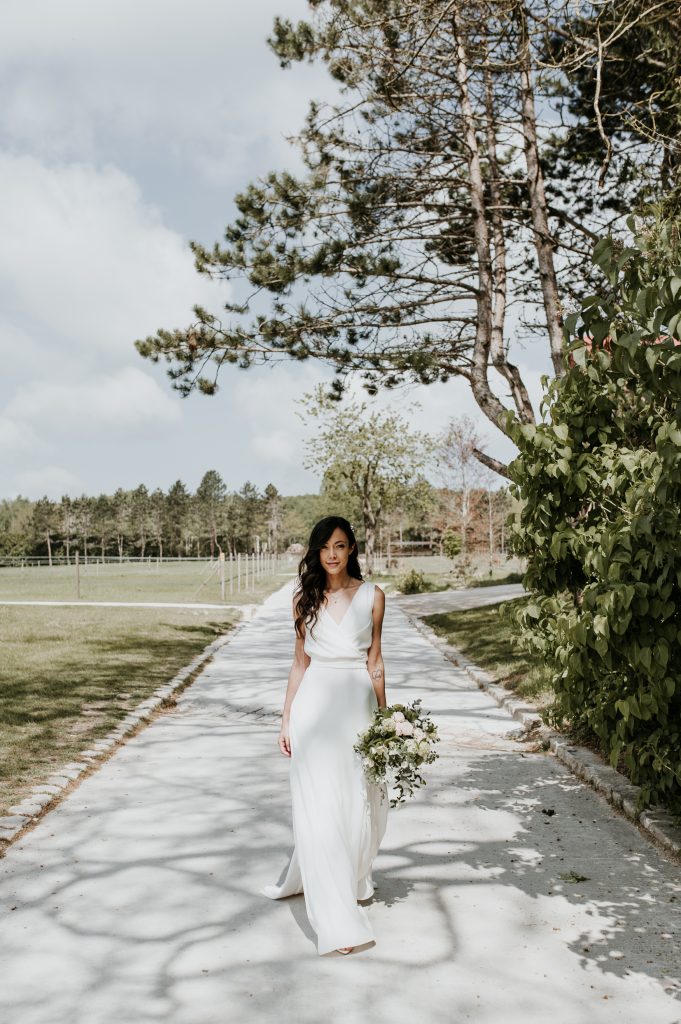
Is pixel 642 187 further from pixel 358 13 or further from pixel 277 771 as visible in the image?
pixel 277 771

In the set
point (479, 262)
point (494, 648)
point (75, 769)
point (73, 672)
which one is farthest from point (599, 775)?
point (73, 672)

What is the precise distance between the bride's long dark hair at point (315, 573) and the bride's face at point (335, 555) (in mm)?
24

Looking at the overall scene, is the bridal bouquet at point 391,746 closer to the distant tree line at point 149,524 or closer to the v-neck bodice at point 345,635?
the v-neck bodice at point 345,635

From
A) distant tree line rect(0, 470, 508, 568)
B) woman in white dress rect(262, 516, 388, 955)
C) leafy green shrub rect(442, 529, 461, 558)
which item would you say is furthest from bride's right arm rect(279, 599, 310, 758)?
distant tree line rect(0, 470, 508, 568)

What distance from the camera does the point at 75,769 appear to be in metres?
7.11

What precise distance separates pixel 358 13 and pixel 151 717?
354 inches

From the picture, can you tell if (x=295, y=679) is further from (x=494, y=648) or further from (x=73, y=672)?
(x=494, y=648)

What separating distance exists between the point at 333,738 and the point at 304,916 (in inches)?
34.8

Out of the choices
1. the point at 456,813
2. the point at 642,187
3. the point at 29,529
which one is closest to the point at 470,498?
the point at 642,187

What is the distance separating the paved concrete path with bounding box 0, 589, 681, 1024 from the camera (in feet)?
11.2

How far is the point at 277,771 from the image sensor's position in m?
7.13

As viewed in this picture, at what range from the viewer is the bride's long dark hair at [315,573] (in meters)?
4.44

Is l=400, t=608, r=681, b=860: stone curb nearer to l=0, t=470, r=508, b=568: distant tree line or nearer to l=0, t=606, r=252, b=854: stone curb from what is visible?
l=0, t=606, r=252, b=854: stone curb

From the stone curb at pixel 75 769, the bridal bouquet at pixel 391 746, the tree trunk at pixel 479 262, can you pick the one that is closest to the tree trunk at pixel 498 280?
the tree trunk at pixel 479 262
